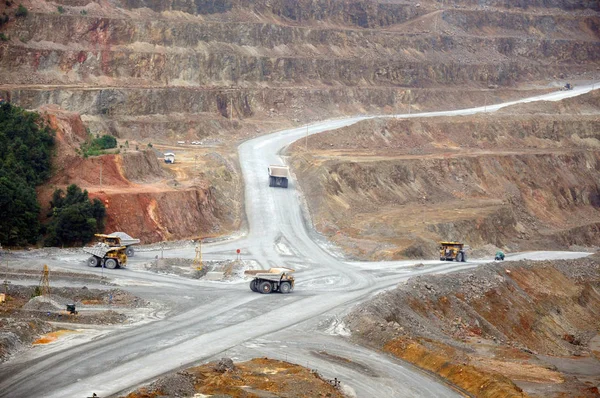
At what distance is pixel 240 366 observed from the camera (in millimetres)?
36500

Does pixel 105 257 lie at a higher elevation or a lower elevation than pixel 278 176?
lower

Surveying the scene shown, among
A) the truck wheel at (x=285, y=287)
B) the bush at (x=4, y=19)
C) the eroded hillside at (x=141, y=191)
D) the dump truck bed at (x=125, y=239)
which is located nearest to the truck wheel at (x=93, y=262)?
the dump truck bed at (x=125, y=239)

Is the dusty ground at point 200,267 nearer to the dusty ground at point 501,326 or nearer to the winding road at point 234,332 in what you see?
the winding road at point 234,332

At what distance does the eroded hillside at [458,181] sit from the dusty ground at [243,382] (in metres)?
28.9

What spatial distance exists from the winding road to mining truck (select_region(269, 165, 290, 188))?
1453 cm

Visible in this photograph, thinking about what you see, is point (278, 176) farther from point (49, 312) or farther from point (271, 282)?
point (49, 312)

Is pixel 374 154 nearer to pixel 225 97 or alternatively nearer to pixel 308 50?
pixel 225 97

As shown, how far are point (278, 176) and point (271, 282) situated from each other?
3231 cm

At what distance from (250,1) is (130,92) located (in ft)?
112

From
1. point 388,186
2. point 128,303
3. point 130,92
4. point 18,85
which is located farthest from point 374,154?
point 128,303

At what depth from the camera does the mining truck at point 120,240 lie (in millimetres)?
→ 55641

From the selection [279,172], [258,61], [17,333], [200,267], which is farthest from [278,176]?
[17,333]

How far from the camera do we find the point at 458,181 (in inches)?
3831

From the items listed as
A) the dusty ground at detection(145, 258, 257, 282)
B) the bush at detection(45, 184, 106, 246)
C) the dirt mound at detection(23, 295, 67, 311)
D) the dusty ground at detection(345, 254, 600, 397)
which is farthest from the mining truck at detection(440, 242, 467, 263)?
the dirt mound at detection(23, 295, 67, 311)
